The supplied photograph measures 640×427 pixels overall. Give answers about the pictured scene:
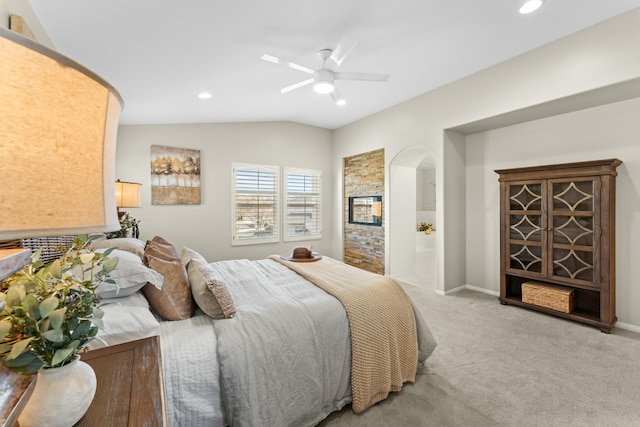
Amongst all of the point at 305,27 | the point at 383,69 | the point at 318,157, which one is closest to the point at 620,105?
the point at 383,69

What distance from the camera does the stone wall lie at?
5227 millimetres

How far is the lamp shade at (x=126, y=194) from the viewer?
3.02 m

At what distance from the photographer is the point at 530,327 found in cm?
304

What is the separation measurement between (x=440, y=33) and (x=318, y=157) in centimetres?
355

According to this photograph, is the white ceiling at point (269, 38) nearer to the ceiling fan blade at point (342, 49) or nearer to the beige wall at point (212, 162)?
the ceiling fan blade at point (342, 49)

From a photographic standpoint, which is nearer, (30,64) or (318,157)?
(30,64)

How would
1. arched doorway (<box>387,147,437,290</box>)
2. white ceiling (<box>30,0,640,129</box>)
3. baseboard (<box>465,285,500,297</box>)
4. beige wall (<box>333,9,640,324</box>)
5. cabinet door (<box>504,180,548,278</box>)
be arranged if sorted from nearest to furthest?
white ceiling (<box>30,0,640,129</box>)
beige wall (<box>333,9,640,324</box>)
cabinet door (<box>504,180,548,278</box>)
baseboard (<box>465,285,500,297</box>)
arched doorway (<box>387,147,437,290</box>)

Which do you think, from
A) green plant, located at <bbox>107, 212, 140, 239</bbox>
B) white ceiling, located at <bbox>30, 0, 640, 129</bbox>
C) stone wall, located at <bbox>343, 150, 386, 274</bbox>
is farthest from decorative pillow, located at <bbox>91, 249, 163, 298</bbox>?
stone wall, located at <bbox>343, 150, 386, 274</bbox>

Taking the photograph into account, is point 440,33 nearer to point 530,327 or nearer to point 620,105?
point 620,105

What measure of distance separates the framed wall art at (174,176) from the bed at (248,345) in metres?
2.45

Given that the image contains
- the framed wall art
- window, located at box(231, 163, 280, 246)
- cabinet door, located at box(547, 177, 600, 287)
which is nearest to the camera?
cabinet door, located at box(547, 177, 600, 287)

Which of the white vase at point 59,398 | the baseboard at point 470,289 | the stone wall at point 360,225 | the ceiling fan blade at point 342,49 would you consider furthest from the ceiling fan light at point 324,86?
the baseboard at point 470,289

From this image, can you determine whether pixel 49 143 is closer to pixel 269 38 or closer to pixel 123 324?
pixel 123 324

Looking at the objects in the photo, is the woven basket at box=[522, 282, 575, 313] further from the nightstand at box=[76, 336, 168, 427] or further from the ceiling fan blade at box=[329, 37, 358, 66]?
the nightstand at box=[76, 336, 168, 427]
